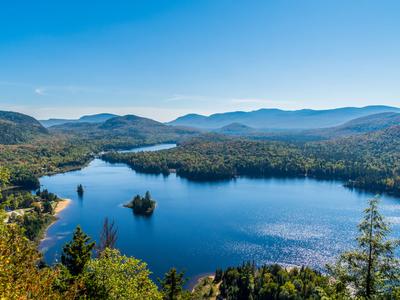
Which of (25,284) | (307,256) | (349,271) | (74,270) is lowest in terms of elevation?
(307,256)

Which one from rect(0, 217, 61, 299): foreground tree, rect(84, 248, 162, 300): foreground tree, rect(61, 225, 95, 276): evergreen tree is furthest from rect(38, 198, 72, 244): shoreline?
rect(0, 217, 61, 299): foreground tree

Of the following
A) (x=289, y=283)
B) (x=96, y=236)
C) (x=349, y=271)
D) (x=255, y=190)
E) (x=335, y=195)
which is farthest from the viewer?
(x=255, y=190)

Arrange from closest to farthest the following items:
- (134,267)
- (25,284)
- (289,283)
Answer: (25,284) < (134,267) < (289,283)

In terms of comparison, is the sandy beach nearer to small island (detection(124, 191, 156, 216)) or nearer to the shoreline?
the shoreline

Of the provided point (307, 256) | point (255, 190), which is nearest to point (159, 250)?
point (307, 256)

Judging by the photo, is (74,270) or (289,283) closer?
(74,270)

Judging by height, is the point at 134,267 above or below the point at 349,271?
below

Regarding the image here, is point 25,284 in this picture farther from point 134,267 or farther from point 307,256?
point 307,256
